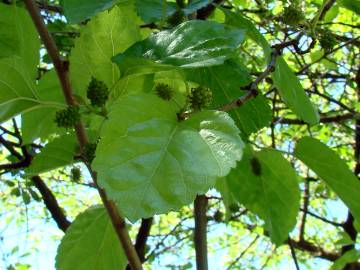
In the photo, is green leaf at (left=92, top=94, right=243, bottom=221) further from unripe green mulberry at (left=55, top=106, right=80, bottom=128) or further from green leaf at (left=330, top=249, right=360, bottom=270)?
green leaf at (left=330, top=249, right=360, bottom=270)

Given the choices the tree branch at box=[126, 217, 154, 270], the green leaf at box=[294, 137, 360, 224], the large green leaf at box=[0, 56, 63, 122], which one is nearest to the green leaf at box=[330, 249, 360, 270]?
the tree branch at box=[126, 217, 154, 270]

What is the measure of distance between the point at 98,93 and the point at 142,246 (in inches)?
45.8

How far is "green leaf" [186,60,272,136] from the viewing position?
0.98m

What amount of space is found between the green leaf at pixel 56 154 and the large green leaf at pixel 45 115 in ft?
0.13

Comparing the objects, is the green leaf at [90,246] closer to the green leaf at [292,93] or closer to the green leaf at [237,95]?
the green leaf at [237,95]

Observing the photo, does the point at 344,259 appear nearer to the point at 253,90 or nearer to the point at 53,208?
the point at 53,208

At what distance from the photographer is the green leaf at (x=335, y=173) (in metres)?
0.99

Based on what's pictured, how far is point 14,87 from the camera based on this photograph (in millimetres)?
750

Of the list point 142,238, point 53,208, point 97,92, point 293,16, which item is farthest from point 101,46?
point 53,208

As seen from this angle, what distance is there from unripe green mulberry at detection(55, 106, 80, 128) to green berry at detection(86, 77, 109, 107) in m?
0.02

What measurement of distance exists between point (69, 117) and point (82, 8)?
5.6 inches

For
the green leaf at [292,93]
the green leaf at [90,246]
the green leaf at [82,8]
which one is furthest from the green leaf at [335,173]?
the green leaf at [82,8]

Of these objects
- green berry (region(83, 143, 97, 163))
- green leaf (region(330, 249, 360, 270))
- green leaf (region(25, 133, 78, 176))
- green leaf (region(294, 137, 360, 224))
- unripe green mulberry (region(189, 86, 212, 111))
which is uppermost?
green leaf (region(25, 133, 78, 176))

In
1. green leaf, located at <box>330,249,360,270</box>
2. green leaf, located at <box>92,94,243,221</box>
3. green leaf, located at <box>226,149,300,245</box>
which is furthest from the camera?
green leaf, located at <box>330,249,360,270</box>
